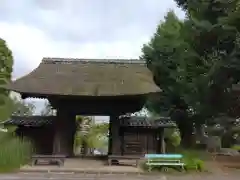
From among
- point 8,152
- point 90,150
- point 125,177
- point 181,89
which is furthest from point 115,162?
point 90,150

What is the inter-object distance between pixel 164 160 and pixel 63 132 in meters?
5.22

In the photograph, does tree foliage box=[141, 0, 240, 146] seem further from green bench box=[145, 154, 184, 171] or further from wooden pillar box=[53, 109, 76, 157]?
wooden pillar box=[53, 109, 76, 157]

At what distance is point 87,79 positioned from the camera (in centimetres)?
1797

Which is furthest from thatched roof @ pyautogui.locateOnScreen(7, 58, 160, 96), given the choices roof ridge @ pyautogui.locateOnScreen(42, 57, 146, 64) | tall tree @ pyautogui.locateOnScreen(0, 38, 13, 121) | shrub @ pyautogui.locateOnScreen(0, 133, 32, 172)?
tall tree @ pyautogui.locateOnScreen(0, 38, 13, 121)

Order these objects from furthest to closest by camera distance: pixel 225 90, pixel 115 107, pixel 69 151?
1. pixel 225 90
2. pixel 69 151
3. pixel 115 107

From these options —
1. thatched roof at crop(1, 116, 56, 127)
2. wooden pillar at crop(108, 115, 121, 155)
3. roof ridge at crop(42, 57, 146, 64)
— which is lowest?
wooden pillar at crop(108, 115, 121, 155)

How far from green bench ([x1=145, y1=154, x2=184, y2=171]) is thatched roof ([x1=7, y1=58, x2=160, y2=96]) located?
279 cm

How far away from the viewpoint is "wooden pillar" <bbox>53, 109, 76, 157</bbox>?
17531 millimetres

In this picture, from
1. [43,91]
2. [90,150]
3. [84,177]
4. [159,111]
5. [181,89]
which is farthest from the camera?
[90,150]

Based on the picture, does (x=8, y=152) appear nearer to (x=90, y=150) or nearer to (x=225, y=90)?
(x=225, y=90)

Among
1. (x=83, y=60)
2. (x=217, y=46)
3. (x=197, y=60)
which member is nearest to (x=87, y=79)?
(x=83, y=60)

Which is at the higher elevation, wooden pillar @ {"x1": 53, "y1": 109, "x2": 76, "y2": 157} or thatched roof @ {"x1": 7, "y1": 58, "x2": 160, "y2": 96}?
thatched roof @ {"x1": 7, "y1": 58, "x2": 160, "y2": 96}

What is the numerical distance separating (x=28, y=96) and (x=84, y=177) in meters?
5.74

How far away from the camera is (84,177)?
13.2m
